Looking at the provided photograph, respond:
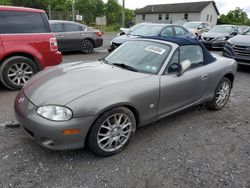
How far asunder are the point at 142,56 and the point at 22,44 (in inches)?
119

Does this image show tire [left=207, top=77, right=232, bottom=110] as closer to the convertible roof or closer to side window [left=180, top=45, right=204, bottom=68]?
the convertible roof

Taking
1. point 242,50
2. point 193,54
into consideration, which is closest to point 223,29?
point 242,50

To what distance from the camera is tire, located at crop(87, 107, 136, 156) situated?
9.23ft

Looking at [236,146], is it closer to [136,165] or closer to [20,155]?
[136,165]

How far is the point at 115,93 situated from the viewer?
9.43 ft

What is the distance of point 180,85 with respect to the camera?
360 cm

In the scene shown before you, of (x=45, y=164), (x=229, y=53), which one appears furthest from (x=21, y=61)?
(x=229, y=53)

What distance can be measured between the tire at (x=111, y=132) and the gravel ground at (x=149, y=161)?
0.43 ft

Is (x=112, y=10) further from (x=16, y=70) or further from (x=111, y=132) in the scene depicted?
(x=111, y=132)

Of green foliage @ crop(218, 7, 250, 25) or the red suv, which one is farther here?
green foliage @ crop(218, 7, 250, 25)

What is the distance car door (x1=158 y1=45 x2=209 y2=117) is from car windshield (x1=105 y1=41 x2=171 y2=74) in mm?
166

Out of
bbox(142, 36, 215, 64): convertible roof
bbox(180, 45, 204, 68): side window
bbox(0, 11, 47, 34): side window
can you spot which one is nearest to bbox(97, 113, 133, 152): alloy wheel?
bbox(180, 45, 204, 68): side window

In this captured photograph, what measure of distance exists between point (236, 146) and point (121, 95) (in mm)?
1925

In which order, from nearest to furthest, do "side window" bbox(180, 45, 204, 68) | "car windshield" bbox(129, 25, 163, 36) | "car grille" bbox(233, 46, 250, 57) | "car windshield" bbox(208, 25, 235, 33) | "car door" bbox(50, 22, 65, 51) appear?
"side window" bbox(180, 45, 204, 68) < "car grille" bbox(233, 46, 250, 57) < "car windshield" bbox(129, 25, 163, 36) < "car door" bbox(50, 22, 65, 51) < "car windshield" bbox(208, 25, 235, 33)
